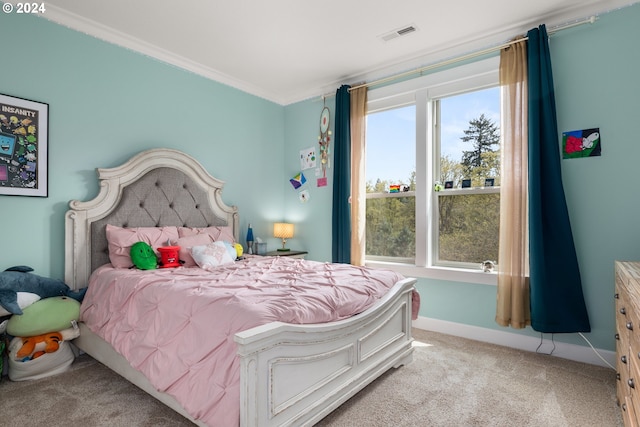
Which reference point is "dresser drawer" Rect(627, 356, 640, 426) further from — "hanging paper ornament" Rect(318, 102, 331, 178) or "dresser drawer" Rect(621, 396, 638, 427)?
"hanging paper ornament" Rect(318, 102, 331, 178)

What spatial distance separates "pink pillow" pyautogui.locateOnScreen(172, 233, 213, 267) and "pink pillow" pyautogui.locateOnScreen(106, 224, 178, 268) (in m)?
0.13


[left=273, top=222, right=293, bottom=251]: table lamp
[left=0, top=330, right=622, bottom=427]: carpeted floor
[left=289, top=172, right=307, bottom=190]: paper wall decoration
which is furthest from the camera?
[left=289, top=172, right=307, bottom=190]: paper wall decoration

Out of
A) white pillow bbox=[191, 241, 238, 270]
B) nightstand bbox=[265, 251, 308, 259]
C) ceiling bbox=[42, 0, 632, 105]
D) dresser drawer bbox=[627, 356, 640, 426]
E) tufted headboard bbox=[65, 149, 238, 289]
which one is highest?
ceiling bbox=[42, 0, 632, 105]

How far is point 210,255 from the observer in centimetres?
278

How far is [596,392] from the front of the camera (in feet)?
6.96

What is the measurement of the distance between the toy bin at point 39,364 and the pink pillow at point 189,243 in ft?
3.16

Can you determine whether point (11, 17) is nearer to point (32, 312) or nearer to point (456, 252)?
point (32, 312)

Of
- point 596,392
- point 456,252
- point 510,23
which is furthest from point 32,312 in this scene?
point 510,23

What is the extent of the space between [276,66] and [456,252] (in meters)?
2.62

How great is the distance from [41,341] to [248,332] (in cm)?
182

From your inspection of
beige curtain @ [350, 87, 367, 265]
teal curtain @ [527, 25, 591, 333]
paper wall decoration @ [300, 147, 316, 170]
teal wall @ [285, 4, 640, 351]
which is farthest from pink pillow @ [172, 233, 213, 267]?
teal wall @ [285, 4, 640, 351]

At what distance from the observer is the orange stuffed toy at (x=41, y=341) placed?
2.18 meters

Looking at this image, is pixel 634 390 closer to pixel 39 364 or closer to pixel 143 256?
pixel 143 256

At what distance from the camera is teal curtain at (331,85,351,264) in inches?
149
